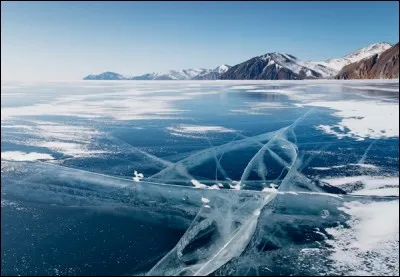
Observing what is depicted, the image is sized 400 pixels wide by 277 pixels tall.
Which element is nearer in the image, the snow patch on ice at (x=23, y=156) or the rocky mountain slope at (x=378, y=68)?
the snow patch on ice at (x=23, y=156)

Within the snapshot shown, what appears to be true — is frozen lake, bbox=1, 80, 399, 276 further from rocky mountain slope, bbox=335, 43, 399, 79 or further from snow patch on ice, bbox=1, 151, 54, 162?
rocky mountain slope, bbox=335, 43, 399, 79

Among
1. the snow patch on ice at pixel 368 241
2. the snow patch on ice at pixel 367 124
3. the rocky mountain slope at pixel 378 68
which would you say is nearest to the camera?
the snow patch on ice at pixel 368 241

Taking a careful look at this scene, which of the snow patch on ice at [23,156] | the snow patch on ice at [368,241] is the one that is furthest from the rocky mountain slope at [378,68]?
the snow patch on ice at [23,156]

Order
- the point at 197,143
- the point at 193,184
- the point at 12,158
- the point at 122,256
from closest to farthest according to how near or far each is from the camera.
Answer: the point at 122,256
the point at 193,184
the point at 12,158
the point at 197,143

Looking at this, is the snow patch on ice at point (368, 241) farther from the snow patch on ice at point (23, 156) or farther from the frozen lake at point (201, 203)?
the snow patch on ice at point (23, 156)

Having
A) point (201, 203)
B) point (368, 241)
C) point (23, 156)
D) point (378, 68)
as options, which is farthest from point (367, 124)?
point (378, 68)

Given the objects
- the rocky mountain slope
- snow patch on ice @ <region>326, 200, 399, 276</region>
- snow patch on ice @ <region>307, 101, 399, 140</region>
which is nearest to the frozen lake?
snow patch on ice @ <region>326, 200, 399, 276</region>

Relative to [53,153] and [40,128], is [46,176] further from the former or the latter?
[40,128]

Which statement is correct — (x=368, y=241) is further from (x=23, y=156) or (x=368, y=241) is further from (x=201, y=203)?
(x=23, y=156)

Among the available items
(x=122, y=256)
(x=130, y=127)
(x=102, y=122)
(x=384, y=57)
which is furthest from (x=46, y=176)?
(x=384, y=57)
